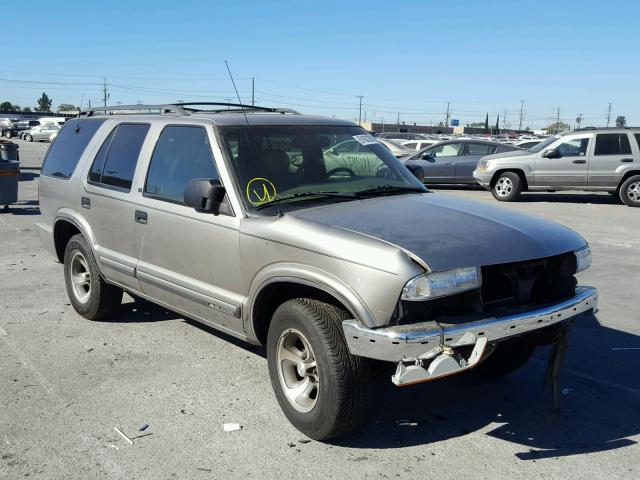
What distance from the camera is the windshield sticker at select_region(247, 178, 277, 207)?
4.05 meters

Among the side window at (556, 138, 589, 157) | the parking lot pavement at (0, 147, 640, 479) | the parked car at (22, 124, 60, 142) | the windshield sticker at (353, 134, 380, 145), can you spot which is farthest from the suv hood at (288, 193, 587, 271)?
the parked car at (22, 124, 60, 142)

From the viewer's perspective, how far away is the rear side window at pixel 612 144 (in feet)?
48.9

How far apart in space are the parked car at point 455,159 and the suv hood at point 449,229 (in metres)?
14.8

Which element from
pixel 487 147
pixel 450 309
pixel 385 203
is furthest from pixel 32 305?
pixel 487 147

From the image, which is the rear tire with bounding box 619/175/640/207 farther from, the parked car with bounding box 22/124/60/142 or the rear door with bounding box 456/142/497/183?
the parked car with bounding box 22/124/60/142

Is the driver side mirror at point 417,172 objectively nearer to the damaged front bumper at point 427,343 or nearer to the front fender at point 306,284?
the front fender at point 306,284

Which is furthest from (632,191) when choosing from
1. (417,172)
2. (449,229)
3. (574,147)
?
(449,229)

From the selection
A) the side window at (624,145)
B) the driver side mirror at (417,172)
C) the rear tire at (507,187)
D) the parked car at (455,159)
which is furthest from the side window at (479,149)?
the driver side mirror at (417,172)

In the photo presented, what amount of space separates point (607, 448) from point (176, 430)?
2516 mm

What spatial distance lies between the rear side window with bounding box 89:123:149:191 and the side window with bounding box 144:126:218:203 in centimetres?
29

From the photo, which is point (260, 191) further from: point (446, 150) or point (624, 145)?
point (446, 150)

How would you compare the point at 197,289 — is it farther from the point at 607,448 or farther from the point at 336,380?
the point at 607,448

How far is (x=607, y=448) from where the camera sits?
360 cm

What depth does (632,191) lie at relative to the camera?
584 inches
